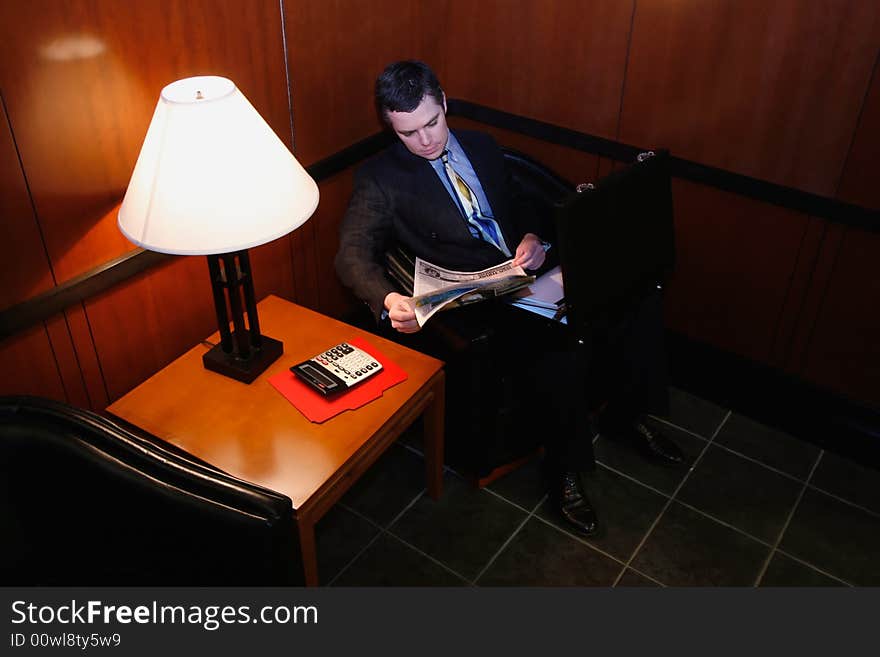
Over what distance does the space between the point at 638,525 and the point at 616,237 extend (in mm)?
879

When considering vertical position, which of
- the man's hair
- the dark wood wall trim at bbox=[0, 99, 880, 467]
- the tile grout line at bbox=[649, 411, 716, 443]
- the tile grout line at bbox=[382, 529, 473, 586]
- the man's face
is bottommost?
the tile grout line at bbox=[382, 529, 473, 586]

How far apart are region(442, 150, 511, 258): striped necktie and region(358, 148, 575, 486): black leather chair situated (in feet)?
0.55

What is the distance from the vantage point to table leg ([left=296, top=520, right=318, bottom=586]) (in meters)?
1.82

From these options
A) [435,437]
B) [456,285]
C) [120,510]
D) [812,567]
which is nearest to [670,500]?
[812,567]

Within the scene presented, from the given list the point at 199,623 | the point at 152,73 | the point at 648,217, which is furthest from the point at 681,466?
the point at 152,73

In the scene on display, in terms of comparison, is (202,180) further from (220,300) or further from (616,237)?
(616,237)

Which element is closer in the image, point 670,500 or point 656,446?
point 670,500

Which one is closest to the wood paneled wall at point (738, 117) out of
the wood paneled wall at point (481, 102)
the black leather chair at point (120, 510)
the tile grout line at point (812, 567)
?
the wood paneled wall at point (481, 102)

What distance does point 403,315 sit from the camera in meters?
2.19

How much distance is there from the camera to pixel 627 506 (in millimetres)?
2525

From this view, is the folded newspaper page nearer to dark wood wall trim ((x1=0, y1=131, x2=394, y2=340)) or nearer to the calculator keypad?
the calculator keypad

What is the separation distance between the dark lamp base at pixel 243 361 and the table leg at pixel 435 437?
1.43ft

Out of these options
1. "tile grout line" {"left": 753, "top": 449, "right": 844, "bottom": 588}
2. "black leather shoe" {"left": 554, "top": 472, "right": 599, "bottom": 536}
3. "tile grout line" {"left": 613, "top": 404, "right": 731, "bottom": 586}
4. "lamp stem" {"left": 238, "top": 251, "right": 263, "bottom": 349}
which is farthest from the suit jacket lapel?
"tile grout line" {"left": 753, "top": 449, "right": 844, "bottom": 588}

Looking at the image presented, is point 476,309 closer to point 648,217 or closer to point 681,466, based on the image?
point 648,217
